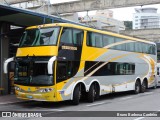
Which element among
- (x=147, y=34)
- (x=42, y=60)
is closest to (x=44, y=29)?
(x=42, y=60)

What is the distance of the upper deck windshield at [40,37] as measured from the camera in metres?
14.8

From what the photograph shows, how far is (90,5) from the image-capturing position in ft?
94.5

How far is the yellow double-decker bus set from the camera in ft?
47.1

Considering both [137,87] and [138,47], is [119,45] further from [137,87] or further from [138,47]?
[137,87]

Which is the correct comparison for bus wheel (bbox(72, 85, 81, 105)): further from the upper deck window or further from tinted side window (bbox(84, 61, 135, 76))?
the upper deck window

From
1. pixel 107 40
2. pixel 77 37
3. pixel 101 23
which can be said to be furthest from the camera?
pixel 101 23

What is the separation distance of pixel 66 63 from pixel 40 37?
167 cm

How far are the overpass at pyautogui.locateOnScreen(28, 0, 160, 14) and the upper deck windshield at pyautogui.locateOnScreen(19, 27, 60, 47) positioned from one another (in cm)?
1291

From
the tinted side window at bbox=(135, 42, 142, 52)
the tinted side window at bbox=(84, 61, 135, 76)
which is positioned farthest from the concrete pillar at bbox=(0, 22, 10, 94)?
the tinted side window at bbox=(135, 42, 142, 52)

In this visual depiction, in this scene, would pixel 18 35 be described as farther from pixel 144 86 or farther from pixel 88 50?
pixel 144 86

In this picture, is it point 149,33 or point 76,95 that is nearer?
point 76,95

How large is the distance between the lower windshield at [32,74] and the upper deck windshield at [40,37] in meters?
0.97

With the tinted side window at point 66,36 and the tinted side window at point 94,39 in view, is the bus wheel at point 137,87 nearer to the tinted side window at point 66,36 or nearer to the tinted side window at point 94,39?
the tinted side window at point 94,39

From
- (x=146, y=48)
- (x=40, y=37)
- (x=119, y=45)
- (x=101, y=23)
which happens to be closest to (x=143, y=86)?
(x=146, y=48)
